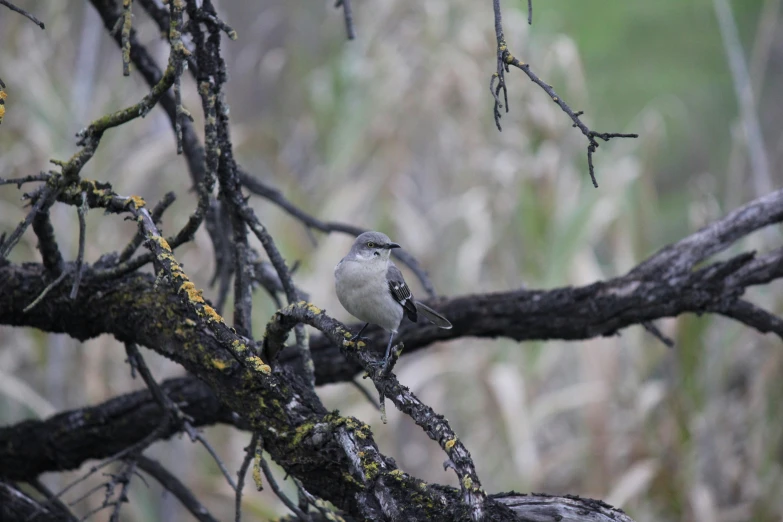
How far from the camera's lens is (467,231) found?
20.2 feet

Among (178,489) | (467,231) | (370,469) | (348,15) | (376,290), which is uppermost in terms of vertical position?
(467,231)

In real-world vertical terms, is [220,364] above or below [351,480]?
above

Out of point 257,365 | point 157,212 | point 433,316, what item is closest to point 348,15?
point 157,212

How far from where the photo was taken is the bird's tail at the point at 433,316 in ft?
9.66

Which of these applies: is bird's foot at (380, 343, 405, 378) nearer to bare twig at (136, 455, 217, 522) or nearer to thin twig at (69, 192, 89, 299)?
thin twig at (69, 192, 89, 299)

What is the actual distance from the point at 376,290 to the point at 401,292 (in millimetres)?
132

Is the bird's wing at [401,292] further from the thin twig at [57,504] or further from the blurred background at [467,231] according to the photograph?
the blurred background at [467,231]

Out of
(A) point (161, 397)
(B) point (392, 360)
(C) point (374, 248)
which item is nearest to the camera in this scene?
(B) point (392, 360)

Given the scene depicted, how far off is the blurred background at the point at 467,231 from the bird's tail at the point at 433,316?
1826mm

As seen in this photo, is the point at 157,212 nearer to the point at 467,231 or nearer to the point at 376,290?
the point at 376,290

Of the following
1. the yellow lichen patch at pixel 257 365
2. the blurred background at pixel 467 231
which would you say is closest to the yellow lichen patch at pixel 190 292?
the yellow lichen patch at pixel 257 365

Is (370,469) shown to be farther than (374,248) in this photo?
No

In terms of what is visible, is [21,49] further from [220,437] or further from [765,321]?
[765,321]

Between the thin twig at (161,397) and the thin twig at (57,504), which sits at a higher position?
the thin twig at (161,397)
